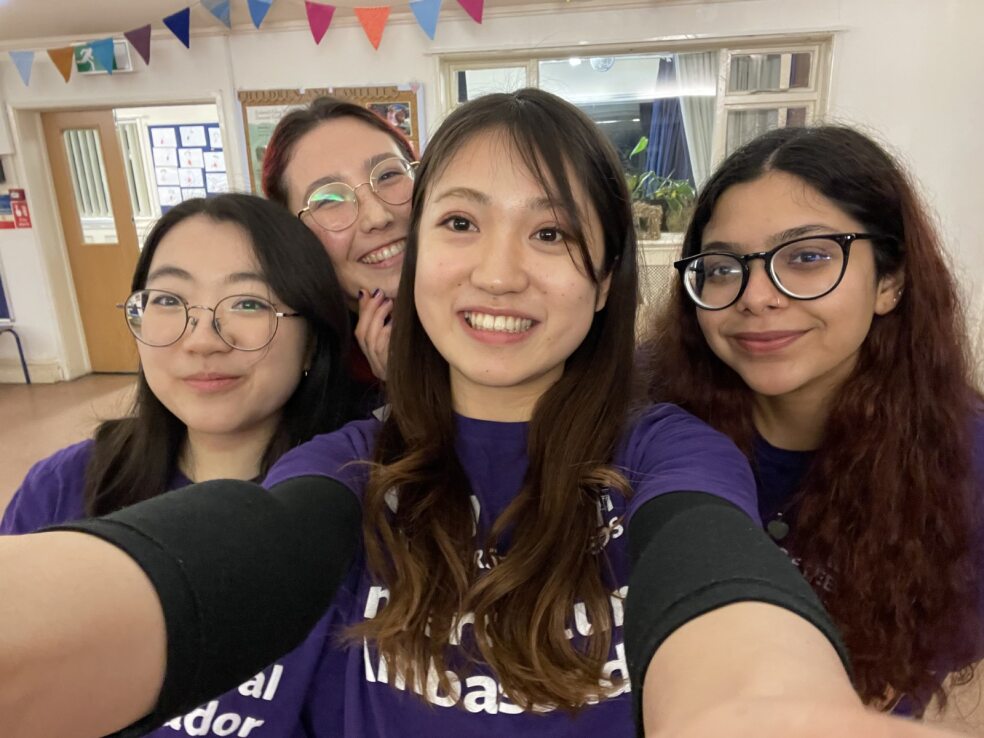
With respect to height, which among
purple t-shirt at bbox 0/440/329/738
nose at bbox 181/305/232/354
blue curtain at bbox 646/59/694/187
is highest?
blue curtain at bbox 646/59/694/187

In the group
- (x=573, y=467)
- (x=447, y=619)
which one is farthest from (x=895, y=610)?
(x=447, y=619)

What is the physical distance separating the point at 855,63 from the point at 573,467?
4146 mm

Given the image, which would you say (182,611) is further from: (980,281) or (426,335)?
(980,281)

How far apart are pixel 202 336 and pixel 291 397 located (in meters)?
0.23

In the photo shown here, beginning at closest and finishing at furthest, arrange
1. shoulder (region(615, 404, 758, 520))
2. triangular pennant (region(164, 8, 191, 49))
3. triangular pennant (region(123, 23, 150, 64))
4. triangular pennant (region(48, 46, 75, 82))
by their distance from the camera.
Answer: shoulder (region(615, 404, 758, 520)), triangular pennant (region(164, 8, 191, 49)), triangular pennant (region(123, 23, 150, 64)), triangular pennant (region(48, 46, 75, 82))

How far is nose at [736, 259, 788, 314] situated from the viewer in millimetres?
1149

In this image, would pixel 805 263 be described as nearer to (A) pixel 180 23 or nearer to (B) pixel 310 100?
(B) pixel 310 100

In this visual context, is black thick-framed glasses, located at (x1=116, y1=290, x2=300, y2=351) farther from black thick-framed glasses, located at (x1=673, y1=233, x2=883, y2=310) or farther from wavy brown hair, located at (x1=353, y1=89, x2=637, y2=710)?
black thick-framed glasses, located at (x1=673, y1=233, x2=883, y2=310)

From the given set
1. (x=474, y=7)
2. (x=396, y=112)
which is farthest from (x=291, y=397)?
(x=396, y=112)

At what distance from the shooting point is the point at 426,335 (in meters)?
1.09

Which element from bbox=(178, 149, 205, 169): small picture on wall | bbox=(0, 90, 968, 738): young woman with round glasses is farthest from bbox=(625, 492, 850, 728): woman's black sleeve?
bbox=(178, 149, 205, 169): small picture on wall

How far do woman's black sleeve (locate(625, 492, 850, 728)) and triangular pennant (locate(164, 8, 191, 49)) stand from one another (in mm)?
4795

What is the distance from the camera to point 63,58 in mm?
4492

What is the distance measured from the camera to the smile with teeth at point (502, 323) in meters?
0.94
